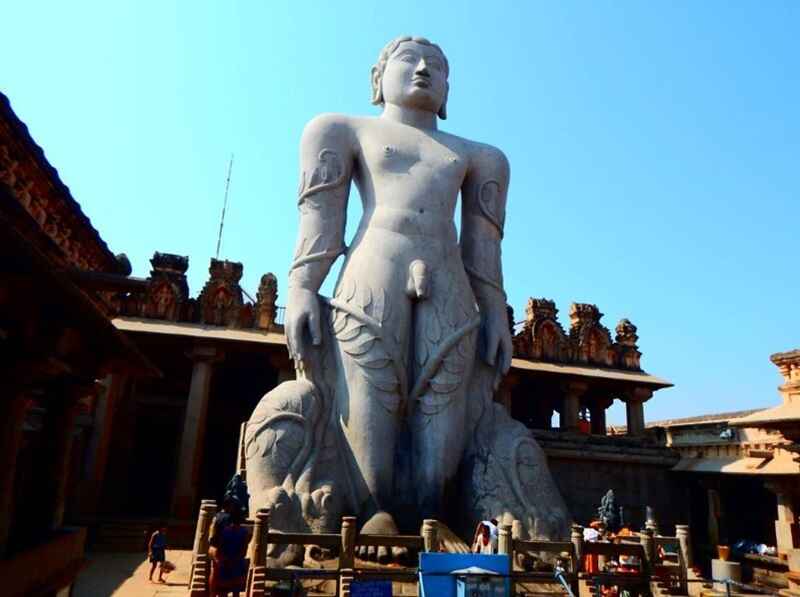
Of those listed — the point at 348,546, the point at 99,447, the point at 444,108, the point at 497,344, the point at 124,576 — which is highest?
the point at 444,108

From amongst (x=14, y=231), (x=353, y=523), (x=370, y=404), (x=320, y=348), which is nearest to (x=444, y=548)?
(x=353, y=523)

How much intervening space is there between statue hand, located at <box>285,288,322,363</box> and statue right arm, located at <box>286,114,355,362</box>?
0.04 ft

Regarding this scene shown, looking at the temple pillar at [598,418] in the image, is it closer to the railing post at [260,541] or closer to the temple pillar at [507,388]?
the temple pillar at [507,388]

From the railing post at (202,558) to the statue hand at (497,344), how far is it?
366cm

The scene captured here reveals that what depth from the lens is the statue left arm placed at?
25.8 ft

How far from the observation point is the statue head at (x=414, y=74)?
807cm

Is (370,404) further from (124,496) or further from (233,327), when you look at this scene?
(124,496)

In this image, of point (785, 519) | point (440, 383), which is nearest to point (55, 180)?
point (440, 383)

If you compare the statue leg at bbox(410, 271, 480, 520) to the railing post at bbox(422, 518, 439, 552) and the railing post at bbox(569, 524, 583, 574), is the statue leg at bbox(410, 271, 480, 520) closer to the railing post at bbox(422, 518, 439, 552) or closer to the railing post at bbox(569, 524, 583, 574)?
the railing post at bbox(422, 518, 439, 552)

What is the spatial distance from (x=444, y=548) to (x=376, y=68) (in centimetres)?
633

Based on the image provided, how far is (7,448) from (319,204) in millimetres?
4329

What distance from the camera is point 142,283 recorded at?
13.0 ft

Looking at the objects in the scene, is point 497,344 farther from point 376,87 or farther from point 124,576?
point 124,576

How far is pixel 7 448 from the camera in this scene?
419cm
